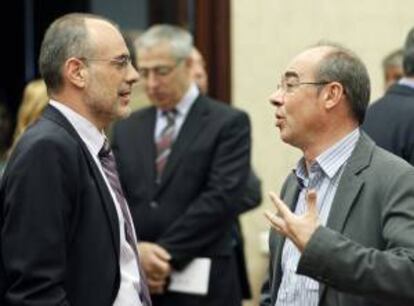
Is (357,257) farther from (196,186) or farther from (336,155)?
(196,186)

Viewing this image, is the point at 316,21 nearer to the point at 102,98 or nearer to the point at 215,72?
the point at 215,72

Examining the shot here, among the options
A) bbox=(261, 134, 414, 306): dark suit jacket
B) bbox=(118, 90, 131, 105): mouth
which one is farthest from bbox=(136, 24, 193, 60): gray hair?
bbox=(261, 134, 414, 306): dark suit jacket

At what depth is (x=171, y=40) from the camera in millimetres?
5742

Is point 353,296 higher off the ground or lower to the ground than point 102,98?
lower

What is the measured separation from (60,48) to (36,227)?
2.07 feet

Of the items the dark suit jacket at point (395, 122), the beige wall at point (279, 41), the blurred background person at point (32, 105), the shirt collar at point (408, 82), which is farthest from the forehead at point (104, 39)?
the beige wall at point (279, 41)

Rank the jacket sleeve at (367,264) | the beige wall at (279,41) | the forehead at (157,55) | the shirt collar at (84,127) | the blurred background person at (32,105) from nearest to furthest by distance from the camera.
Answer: the jacket sleeve at (367,264) < the shirt collar at (84,127) < the blurred background person at (32,105) < the forehead at (157,55) < the beige wall at (279,41)

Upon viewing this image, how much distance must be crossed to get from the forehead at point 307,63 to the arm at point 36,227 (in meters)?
0.80

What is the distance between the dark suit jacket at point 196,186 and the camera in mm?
5369

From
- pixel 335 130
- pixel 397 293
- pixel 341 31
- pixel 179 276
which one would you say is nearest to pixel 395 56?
pixel 341 31

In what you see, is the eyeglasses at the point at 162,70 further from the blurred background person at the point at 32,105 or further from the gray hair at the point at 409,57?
the gray hair at the point at 409,57

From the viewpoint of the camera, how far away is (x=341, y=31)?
22.7 ft

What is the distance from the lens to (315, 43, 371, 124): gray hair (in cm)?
371

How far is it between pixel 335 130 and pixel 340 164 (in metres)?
0.12
